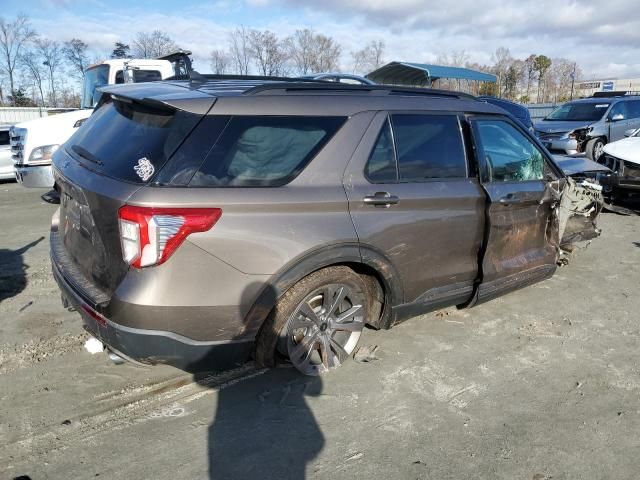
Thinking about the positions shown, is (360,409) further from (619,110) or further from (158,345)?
(619,110)

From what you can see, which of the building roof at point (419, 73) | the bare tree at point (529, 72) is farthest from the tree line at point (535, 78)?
the building roof at point (419, 73)

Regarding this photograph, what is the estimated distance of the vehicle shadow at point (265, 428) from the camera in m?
2.51

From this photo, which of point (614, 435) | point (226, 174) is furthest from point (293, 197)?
point (614, 435)

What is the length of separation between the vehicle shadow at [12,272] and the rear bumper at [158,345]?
2.21m

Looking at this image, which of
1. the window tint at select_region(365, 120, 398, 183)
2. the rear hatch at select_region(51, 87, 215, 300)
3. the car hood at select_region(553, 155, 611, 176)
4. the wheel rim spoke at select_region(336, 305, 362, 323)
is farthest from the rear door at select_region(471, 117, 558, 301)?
the car hood at select_region(553, 155, 611, 176)

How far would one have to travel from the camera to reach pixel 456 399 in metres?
3.12

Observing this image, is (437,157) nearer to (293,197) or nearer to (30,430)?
(293,197)

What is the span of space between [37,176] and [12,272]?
3095 millimetres

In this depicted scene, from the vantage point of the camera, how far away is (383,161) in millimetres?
3199

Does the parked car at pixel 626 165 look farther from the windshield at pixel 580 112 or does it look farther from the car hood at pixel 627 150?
the windshield at pixel 580 112

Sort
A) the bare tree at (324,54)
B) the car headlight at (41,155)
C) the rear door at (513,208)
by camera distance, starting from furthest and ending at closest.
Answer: the bare tree at (324,54) < the car headlight at (41,155) < the rear door at (513,208)

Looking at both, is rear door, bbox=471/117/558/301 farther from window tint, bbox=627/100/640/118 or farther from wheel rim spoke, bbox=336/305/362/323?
window tint, bbox=627/100/640/118

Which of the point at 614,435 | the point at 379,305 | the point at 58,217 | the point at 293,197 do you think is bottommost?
the point at 614,435

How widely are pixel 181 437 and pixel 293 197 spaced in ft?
4.64
